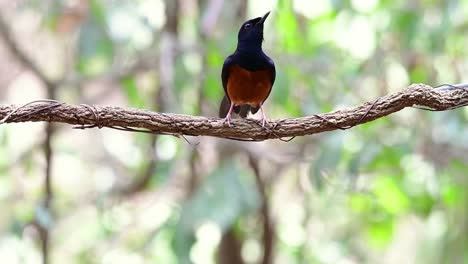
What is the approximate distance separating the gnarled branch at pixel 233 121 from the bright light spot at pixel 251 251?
116 inches

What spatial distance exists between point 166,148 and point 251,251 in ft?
3.47

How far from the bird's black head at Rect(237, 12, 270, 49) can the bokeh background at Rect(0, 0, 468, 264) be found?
0.79 metres

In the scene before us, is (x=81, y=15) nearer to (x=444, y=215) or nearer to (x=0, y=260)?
(x=0, y=260)

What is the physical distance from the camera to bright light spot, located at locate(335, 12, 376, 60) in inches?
183

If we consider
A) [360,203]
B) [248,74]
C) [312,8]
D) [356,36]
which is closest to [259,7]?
[312,8]

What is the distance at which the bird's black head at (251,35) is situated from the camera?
2725 millimetres

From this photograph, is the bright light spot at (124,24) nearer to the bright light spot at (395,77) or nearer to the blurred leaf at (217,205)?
the blurred leaf at (217,205)

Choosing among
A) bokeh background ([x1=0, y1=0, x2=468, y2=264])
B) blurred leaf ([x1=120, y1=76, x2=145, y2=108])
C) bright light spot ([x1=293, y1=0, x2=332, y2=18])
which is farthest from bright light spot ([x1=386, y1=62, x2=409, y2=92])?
blurred leaf ([x1=120, y1=76, x2=145, y2=108])

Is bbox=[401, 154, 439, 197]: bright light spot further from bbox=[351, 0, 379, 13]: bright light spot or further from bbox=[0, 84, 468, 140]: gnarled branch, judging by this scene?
bbox=[0, 84, 468, 140]: gnarled branch

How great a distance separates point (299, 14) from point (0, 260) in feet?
7.58

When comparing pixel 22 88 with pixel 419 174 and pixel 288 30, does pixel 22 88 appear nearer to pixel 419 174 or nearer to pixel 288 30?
pixel 288 30

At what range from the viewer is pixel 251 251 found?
16.9ft

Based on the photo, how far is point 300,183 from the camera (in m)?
5.23

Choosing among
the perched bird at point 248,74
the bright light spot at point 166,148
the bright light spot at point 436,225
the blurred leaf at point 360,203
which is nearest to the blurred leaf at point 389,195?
the blurred leaf at point 360,203
